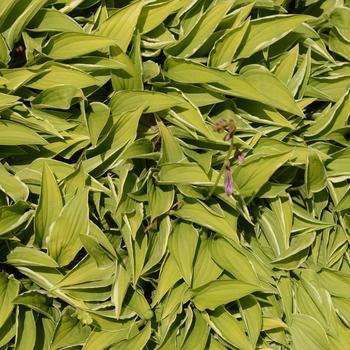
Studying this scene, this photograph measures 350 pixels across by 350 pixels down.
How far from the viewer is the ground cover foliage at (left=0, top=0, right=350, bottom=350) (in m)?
1.72

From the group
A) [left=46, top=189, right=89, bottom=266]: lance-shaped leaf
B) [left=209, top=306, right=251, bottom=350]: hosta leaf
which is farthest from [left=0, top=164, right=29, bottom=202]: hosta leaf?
[left=209, top=306, right=251, bottom=350]: hosta leaf

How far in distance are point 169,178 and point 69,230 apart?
0.33 meters

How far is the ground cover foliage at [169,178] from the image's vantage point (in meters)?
1.72

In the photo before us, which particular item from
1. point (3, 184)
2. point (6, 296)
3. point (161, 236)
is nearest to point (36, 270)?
point (6, 296)

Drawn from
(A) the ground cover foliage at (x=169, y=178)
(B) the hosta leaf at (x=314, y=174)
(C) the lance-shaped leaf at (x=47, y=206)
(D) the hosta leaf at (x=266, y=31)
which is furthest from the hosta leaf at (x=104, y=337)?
(D) the hosta leaf at (x=266, y=31)

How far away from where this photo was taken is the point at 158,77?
6.31 ft

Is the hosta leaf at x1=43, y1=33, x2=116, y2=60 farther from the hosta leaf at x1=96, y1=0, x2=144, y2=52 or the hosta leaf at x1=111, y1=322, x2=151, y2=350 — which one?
the hosta leaf at x1=111, y1=322, x2=151, y2=350

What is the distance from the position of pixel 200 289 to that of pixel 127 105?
59 centimetres

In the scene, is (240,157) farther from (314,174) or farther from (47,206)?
(47,206)

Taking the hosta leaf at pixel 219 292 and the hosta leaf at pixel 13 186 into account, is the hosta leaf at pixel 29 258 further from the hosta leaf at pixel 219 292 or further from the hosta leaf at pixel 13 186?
the hosta leaf at pixel 219 292

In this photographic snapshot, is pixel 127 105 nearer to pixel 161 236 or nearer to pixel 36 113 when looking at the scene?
pixel 36 113

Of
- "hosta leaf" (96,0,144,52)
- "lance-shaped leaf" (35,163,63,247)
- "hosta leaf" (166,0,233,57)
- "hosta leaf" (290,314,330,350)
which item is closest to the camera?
"lance-shaped leaf" (35,163,63,247)

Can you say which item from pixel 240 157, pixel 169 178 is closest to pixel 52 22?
pixel 169 178

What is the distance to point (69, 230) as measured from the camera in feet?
5.60
